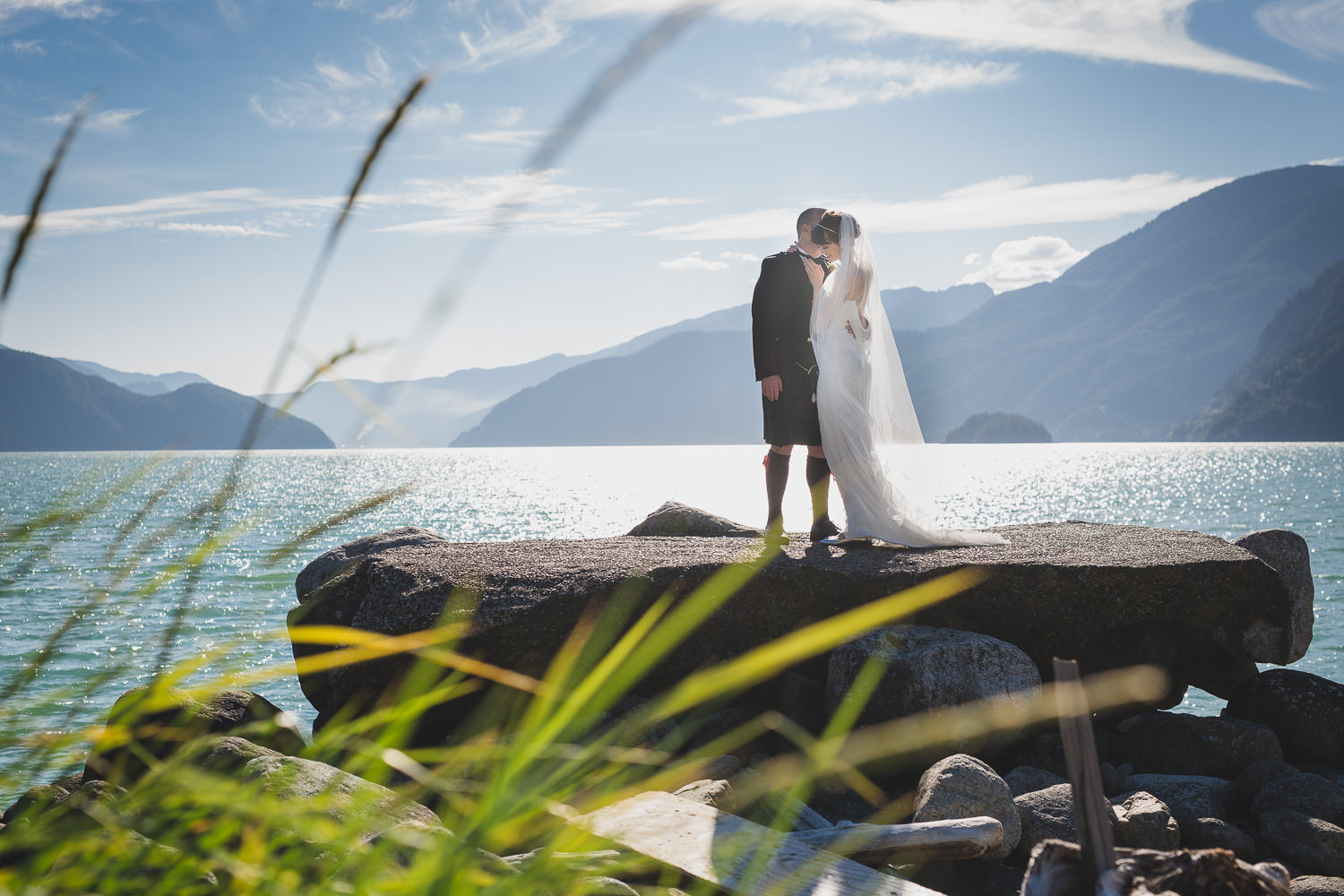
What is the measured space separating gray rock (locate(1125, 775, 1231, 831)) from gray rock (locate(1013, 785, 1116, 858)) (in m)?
0.73

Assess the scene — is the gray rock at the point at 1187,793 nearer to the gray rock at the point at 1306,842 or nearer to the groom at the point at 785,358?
the gray rock at the point at 1306,842

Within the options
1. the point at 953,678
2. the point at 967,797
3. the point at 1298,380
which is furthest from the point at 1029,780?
the point at 1298,380

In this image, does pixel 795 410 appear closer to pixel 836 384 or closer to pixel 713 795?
pixel 836 384

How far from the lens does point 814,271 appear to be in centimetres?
736

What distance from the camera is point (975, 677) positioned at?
17.3 ft

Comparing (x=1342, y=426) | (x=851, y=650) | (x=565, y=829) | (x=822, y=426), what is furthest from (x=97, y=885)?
(x=1342, y=426)

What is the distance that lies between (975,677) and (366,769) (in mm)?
4804

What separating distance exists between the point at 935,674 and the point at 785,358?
3064mm

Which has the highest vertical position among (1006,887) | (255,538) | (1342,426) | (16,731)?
(16,731)

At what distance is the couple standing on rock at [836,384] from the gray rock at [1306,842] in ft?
8.89

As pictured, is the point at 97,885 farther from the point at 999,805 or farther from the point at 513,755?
the point at 999,805

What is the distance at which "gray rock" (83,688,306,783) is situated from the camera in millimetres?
1068

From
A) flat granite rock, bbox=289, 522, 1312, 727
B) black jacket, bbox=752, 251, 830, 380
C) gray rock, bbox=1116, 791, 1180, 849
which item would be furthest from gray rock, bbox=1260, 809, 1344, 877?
black jacket, bbox=752, 251, 830, 380

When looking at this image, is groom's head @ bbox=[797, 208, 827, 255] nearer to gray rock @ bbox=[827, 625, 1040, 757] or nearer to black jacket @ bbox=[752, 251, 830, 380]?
black jacket @ bbox=[752, 251, 830, 380]
